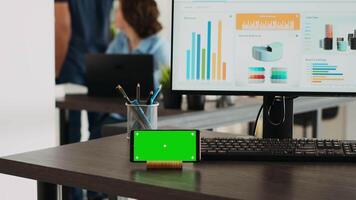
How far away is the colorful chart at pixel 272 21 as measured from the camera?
1.68 m

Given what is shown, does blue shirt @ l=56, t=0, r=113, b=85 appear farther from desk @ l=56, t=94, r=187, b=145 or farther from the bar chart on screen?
the bar chart on screen

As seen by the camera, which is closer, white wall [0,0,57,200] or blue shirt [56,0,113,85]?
white wall [0,0,57,200]

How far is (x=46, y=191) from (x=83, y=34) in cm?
346

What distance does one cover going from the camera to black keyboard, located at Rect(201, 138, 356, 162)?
1.54 meters

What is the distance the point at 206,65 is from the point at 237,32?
4.6 inches

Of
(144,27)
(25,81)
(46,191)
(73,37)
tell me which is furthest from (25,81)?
(73,37)

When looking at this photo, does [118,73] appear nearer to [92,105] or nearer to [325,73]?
[92,105]

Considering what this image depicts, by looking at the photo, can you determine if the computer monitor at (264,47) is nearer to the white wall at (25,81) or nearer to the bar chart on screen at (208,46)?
the bar chart on screen at (208,46)

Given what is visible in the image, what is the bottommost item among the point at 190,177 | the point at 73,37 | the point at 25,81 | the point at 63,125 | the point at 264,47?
the point at 63,125

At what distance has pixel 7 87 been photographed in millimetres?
2523

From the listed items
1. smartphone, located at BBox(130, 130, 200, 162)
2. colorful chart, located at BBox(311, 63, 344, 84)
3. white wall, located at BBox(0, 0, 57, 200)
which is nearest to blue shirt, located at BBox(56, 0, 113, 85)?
white wall, located at BBox(0, 0, 57, 200)

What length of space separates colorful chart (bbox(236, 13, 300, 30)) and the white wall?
1.15 meters

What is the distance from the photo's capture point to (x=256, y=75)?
5.58 feet

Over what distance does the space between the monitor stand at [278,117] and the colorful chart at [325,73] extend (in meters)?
0.10
